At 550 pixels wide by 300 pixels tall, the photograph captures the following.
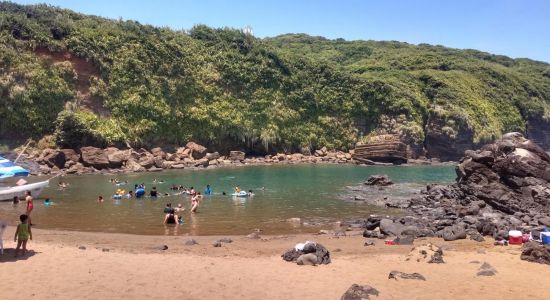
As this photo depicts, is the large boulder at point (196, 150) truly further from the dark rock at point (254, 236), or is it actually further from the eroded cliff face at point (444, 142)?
the dark rock at point (254, 236)

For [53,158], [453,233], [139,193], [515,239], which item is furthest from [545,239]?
[53,158]

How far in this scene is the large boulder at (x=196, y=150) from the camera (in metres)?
72.1

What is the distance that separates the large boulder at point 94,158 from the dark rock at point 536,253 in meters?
52.2

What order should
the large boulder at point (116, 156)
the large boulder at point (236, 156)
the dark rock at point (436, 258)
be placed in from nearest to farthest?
the dark rock at point (436, 258) < the large boulder at point (116, 156) < the large boulder at point (236, 156)

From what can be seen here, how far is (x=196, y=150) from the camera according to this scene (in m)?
72.3

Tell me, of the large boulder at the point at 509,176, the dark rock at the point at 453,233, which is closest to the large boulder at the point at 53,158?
the large boulder at the point at 509,176

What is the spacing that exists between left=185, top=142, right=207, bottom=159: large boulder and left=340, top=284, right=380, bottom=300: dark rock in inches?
2426

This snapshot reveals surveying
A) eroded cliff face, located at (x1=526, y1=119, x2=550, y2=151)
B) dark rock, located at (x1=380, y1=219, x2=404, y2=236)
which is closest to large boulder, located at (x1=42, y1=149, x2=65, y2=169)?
dark rock, located at (x1=380, y1=219, x2=404, y2=236)

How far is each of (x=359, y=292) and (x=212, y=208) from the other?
20383 mm

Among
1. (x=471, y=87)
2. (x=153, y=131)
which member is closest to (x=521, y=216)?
(x=153, y=131)

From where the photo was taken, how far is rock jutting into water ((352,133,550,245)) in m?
21.9

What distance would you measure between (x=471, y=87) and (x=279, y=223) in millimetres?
98755

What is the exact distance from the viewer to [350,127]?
9425 centimetres

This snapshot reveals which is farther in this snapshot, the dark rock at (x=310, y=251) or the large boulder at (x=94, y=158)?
the large boulder at (x=94, y=158)
